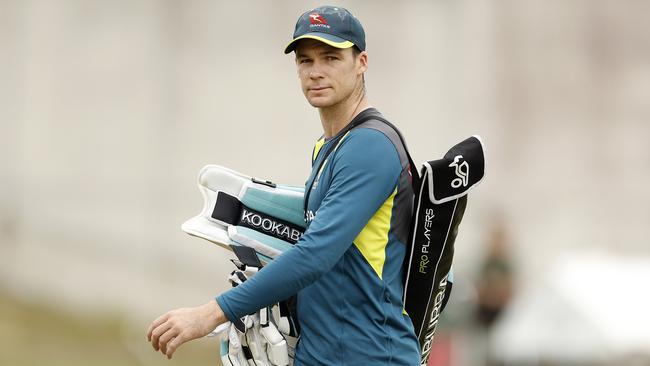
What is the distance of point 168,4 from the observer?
1352 centimetres

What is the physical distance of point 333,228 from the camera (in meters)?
3.74

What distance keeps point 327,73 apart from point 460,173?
1.75 feet

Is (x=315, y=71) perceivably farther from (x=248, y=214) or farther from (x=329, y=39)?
(x=248, y=214)

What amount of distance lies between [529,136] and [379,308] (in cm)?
1028

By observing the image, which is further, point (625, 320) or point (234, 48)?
point (234, 48)

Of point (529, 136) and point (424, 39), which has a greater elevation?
point (424, 39)

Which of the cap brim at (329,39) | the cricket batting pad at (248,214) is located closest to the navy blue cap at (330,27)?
the cap brim at (329,39)

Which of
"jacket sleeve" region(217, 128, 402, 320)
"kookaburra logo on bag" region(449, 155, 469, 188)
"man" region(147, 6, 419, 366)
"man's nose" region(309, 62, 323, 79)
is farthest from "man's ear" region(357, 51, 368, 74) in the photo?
"kookaburra logo on bag" region(449, 155, 469, 188)

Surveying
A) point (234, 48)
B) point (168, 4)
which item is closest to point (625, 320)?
point (234, 48)

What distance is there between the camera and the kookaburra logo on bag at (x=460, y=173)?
3914 millimetres

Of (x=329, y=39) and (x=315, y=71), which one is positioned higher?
(x=329, y=39)

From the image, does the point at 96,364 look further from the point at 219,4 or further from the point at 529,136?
the point at 529,136

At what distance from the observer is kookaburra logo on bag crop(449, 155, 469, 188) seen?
3.91m

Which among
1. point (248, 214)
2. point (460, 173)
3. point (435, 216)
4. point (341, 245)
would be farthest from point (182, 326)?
point (460, 173)
